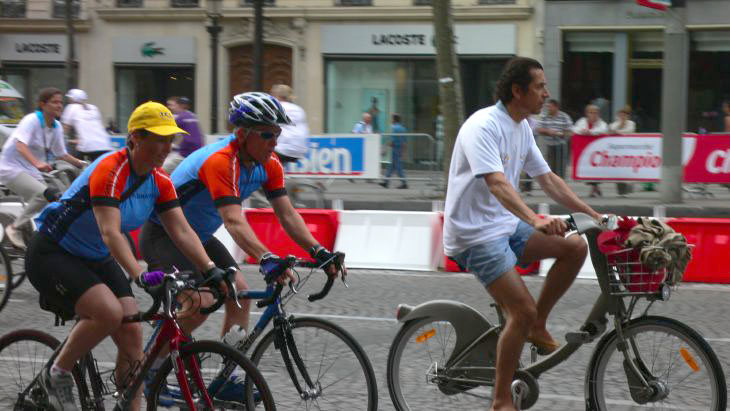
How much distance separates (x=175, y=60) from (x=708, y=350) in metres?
25.9

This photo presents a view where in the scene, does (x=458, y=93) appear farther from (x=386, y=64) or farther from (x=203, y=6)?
(x=203, y=6)

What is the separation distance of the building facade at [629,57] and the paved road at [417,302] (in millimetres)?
15141

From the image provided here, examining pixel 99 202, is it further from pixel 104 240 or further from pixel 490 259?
pixel 490 259

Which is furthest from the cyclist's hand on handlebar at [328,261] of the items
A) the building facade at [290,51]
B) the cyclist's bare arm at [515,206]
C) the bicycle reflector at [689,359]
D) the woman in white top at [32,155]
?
the building facade at [290,51]

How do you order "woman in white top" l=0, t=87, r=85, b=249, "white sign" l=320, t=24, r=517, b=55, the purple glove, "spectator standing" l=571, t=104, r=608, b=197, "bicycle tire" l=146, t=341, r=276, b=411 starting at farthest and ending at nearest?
"white sign" l=320, t=24, r=517, b=55 < "spectator standing" l=571, t=104, r=608, b=197 < "woman in white top" l=0, t=87, r=85, b=249 < "bicycle tire" l=146, t=341, r=276, b=411 < the purple glove

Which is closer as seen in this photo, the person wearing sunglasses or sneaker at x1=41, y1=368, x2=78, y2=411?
sneaker at x1=41, y1=368, x2=78, y2=411

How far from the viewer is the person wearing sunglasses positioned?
4906mm

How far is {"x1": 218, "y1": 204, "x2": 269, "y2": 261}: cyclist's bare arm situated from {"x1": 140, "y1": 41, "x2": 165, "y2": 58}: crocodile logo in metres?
25.2

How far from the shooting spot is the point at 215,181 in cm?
500

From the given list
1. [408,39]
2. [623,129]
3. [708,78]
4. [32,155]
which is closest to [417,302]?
[32,155]

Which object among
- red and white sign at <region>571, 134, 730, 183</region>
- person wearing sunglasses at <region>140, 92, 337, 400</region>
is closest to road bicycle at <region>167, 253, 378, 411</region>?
person wearing sunglasses at <region>140, 92, 337, 400</region>

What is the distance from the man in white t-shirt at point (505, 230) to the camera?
485cm

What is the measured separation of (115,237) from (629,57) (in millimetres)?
22210

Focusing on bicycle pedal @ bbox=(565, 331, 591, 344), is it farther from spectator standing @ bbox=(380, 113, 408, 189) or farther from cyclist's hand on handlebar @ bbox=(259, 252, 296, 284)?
spectator standing @ bbox=(380, 113, 408, 189)
